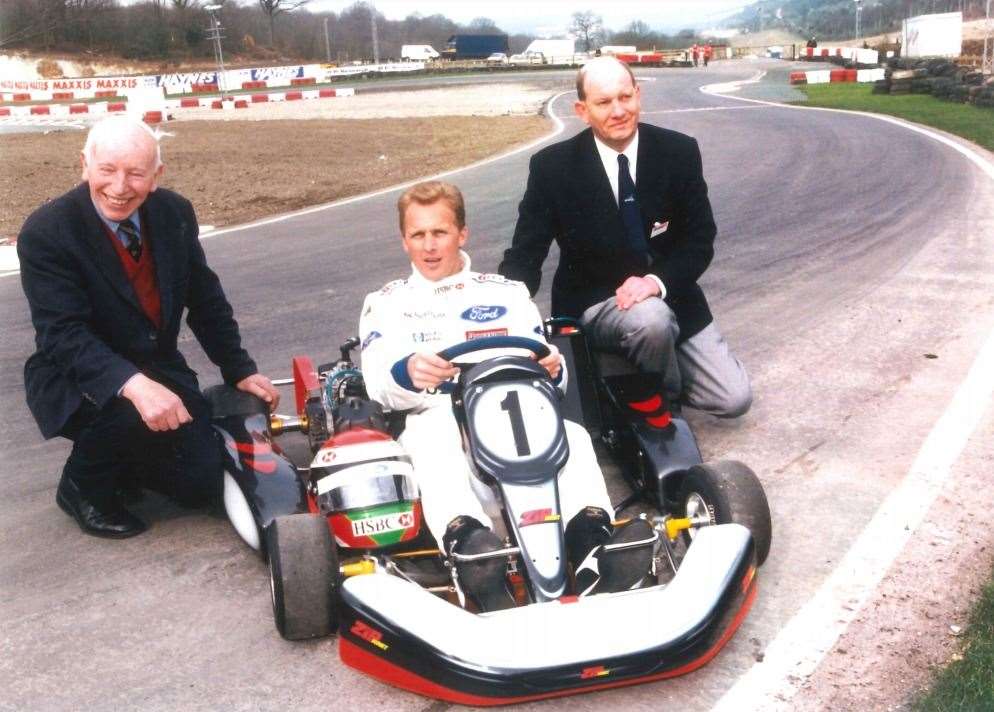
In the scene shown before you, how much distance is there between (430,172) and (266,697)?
42.0 feet

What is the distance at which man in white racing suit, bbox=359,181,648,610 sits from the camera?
138 inches

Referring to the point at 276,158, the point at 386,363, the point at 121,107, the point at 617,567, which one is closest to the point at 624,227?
the point at 386,363

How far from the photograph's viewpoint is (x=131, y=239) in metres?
4.18

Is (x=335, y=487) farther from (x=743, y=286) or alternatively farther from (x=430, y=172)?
(x=430, y=172)

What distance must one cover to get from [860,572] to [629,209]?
1.80 m

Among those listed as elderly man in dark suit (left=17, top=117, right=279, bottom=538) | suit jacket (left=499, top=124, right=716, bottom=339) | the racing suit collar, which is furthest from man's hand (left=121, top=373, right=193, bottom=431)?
suit jacket (left=499, top=124, right=716, bottom=339)

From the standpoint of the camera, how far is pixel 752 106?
25328 millimetres

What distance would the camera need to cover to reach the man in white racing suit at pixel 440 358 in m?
3.50

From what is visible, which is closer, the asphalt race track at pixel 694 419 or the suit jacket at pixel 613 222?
the asphalt race track at pixel 694 419

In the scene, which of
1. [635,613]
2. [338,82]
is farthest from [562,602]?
[338,82]

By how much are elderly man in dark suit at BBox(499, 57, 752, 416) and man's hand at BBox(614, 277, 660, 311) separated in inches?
1.0

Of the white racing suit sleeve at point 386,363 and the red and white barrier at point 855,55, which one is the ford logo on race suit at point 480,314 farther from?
the red and white barrier at point 855,55

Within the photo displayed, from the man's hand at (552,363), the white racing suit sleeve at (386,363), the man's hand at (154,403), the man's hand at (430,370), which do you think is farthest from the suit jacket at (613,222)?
the man's hand at (154,403)

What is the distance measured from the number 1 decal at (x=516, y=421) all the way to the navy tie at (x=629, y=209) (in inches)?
57.7
